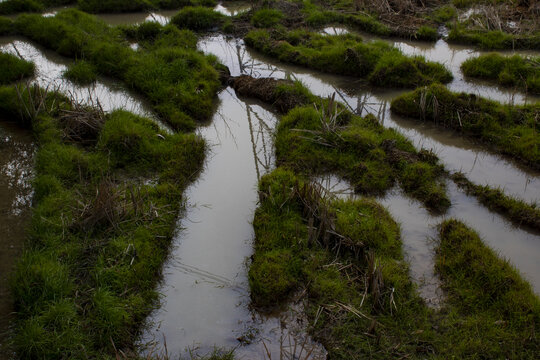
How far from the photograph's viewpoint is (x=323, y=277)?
4254mm

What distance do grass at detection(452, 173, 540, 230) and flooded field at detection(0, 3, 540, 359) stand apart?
98 millimetres

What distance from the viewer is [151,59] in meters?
8.39

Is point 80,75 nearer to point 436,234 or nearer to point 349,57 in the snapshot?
point 349,57

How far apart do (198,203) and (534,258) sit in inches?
148

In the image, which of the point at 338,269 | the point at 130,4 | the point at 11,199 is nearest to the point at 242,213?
the point at 338,269

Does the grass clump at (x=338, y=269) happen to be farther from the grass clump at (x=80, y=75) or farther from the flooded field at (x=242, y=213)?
the grass clump at (x=80, y=75)

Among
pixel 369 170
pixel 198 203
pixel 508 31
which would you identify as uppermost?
pixel 508 31

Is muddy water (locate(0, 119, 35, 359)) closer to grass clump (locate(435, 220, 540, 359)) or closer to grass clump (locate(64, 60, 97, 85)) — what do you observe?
grass clump (locate(64, 60, 97, 85))

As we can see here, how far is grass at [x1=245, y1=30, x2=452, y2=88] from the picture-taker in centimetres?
794

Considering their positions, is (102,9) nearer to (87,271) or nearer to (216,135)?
(216,135)

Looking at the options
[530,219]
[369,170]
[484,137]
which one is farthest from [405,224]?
[484,137]

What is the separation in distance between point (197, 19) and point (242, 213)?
7.16 metres

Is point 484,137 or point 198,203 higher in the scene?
point 484,137

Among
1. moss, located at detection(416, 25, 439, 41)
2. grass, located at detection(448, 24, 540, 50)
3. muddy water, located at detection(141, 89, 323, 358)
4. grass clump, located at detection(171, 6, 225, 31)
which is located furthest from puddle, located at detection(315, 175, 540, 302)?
grass clump, located at detection(171, 6, 225, 31)
